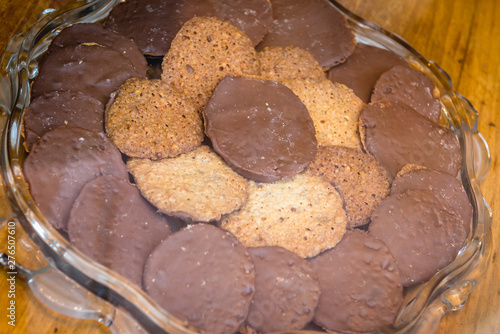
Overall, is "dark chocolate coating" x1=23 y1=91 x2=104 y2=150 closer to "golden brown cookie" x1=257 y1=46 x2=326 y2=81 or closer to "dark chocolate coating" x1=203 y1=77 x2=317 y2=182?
"dark chocolate coating" x1=203 y1=77 x2=317 y2=182

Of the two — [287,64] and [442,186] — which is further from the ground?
[287,64]

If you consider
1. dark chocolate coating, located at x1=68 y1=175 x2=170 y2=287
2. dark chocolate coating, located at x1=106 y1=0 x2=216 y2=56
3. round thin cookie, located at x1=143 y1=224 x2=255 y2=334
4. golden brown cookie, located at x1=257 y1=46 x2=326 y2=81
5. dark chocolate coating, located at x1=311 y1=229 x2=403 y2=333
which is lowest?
dark chocolate coating, located at x1=311 y1=229 x2=403 y2=333

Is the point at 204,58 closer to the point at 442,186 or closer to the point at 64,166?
the point at 64,166

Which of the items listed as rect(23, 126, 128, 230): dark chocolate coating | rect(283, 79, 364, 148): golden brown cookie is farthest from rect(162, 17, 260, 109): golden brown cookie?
rect(23, 126, 128, 230): dark chocolate coating

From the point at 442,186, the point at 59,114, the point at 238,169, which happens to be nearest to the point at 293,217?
the point at 238,169

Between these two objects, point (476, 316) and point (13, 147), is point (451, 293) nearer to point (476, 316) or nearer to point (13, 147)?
point (476, 316)

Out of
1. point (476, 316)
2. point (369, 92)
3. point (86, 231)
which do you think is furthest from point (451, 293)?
point (86, 231)
